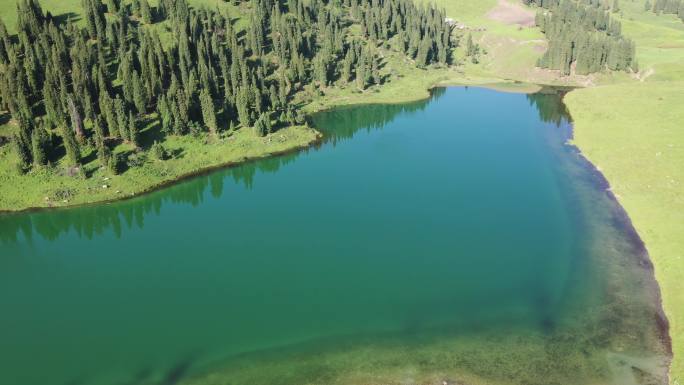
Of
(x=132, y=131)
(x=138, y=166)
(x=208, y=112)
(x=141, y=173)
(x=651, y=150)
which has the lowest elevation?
(x=141, y=173)

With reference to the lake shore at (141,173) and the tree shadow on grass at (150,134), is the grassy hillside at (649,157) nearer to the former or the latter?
the lake shore at (141,173)

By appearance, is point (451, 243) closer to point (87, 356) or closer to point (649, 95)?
point (87, 356)

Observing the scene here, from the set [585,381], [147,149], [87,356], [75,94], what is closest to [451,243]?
[585,381]

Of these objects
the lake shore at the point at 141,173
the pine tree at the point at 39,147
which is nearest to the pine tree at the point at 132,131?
the lake shore at the point at 141,173

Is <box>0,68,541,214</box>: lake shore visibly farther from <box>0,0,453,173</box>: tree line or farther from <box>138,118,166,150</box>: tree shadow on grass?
<box>0,0,453,173</box>: tree line

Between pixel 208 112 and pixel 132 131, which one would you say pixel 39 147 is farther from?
pixel 208 112

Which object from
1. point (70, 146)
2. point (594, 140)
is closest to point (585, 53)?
point (594, 140)
